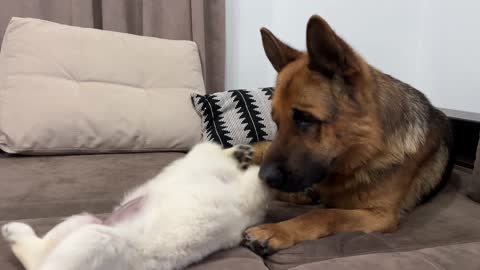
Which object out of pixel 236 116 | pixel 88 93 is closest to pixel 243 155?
pixel 236 116

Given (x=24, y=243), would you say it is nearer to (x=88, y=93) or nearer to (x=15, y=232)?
(x=15, y=232)

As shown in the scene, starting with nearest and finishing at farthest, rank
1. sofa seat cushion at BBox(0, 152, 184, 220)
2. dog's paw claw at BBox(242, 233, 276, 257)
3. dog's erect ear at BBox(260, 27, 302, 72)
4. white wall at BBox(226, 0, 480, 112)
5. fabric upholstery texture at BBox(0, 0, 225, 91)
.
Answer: dog's paw claw at BBox(242, 233, 276, 257), sofa seat cushion at BBox(0, 152, 184, 220), dog's erect ear at BBox(260, 27, 302, 72), fabric upholstery texture at BBox(0, 0, 225, 91), white wall at BBox(226, 0, 480, 112)

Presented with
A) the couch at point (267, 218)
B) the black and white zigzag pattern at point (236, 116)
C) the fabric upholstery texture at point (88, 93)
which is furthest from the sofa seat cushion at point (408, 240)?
the fabric upholstery texture at point (88, 93)

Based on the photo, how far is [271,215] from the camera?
1.28m

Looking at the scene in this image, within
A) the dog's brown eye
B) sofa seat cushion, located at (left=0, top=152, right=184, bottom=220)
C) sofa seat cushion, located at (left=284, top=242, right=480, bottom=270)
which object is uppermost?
the dog's brown eye

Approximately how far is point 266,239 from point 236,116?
1.10m

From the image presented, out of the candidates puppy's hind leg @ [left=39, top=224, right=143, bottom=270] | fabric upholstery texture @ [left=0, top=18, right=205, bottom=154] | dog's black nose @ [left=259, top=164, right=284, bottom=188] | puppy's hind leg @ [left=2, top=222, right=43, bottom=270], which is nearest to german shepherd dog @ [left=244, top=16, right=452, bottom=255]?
dog's black nose @ [left=259, top=164, right=284, bottom=188]

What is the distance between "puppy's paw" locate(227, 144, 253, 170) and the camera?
1296 mm

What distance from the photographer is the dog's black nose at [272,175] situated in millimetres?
1116

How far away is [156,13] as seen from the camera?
262 centimetres

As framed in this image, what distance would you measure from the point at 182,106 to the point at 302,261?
1357 millimetres

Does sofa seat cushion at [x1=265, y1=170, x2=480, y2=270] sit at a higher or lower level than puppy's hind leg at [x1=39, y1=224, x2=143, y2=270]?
lower

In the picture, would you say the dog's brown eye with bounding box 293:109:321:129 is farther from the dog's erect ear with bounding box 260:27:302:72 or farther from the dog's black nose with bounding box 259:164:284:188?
the dog's erect ear with bounding box 260:27:302:72

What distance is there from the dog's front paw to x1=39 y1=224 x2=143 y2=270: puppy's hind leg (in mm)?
317
